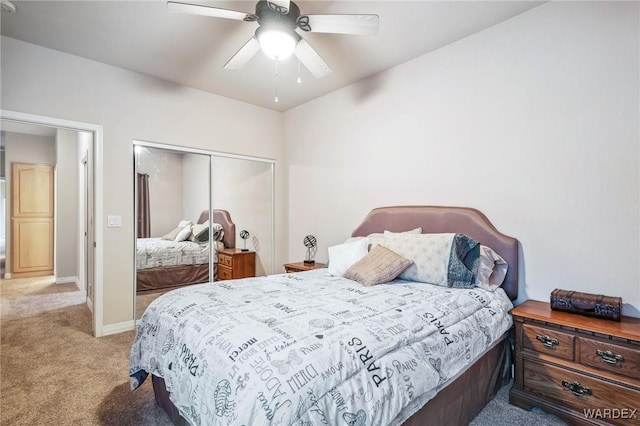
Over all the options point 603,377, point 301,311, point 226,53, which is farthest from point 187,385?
point 226,53

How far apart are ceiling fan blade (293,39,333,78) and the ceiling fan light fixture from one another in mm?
112

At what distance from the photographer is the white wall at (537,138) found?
1.97 m

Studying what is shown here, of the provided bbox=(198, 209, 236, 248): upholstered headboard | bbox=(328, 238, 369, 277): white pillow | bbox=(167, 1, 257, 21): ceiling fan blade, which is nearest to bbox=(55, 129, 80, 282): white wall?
bbox=(198, 209, 236, 248): upholstered headboard

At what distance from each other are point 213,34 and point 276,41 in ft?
3.03

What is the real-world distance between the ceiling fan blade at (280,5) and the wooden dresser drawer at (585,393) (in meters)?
2.63

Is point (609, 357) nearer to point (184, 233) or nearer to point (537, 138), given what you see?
point (537, 138)

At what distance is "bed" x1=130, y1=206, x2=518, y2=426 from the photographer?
3.51 feet

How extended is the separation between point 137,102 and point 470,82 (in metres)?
3.37

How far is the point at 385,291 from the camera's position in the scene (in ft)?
6.83

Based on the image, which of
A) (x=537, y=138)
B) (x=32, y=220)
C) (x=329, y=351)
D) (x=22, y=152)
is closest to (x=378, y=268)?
(x=329, y=351)

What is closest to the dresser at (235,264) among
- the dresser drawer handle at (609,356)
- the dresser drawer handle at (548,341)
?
the dresser drawer handle at (548,341)

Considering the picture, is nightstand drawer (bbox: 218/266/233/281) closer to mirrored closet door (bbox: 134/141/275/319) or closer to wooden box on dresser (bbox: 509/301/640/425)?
mirrored closet door (bbox: 134/141/275/319)

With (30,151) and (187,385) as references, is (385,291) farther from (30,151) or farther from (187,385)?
(30,151)

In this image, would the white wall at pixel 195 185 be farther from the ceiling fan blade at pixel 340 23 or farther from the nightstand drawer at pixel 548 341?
the nightstand drawer at pixel 548 341
